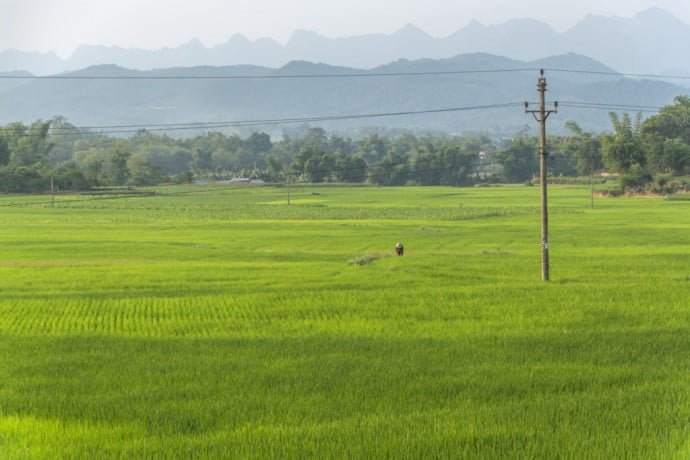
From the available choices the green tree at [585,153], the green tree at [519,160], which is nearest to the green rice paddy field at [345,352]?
the green tree at [585,153]

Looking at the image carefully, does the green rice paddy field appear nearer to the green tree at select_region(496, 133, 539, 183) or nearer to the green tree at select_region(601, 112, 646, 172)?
the green tree at select_region(601, 112, 646, 172)

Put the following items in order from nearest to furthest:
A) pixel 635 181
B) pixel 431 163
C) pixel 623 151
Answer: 1. pixel 635 181
2. pixel 623 151
3. pixel 431 163

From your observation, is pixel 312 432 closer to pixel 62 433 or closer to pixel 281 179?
pixel 62 433

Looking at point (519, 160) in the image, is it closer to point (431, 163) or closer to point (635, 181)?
point (431, 163)

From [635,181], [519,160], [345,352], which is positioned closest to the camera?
[345,352]

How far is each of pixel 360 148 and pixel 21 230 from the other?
13266 centimetres

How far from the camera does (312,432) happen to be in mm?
9547

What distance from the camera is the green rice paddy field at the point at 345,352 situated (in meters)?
9.47

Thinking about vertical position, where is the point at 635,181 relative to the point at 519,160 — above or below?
below

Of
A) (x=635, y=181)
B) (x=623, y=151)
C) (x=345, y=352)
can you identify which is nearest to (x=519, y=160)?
(x=623, y=151)

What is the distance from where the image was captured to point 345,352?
14289mm

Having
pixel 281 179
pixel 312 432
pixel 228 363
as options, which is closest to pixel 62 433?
pixel 312 432

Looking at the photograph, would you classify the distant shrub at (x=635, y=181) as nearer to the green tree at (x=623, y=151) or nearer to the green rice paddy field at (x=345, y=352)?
the green tree at (x=623, y=151)

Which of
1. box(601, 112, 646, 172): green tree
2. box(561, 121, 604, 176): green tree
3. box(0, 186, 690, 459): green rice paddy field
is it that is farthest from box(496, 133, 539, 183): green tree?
box(0, 186, 690, 459): green rice paddy field
